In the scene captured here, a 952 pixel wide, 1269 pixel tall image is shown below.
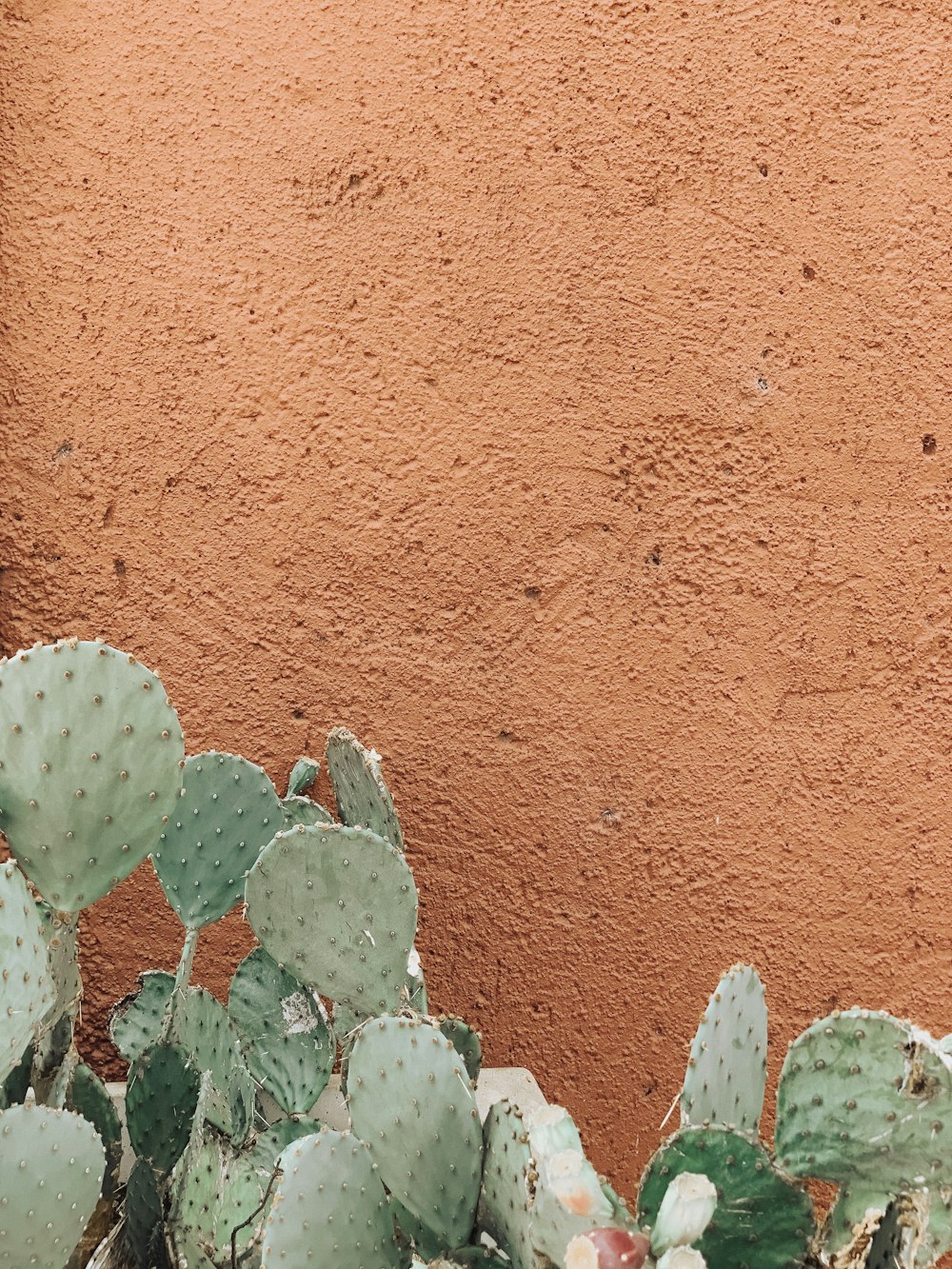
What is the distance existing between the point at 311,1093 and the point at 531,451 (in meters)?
0.94

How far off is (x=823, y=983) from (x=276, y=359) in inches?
48.9

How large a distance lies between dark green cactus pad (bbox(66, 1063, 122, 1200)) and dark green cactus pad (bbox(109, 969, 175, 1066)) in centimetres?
19

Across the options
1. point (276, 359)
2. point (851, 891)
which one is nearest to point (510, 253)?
point (276, 359)

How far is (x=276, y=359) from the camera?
178cm

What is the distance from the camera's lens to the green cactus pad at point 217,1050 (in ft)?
A: 4.58

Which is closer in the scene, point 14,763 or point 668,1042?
point 14,763

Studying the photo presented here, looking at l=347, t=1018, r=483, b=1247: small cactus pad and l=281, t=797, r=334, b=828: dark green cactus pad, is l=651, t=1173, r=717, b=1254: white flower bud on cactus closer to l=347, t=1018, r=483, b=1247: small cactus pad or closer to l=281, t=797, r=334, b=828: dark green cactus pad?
l=347, t=1018, r=483, b=1247: small cactus pad

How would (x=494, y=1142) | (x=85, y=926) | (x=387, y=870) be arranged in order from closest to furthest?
A: (x=494, y=1142), (x=387, y=870), (x=85, y=926)

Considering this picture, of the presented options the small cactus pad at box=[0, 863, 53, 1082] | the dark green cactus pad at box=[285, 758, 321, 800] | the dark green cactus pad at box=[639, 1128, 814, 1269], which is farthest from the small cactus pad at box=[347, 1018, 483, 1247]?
the dark green cactus pad at box=[285, 758, 321, 800]

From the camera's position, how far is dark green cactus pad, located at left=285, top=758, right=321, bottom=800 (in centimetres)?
171

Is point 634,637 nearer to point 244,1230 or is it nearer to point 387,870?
point 387,870

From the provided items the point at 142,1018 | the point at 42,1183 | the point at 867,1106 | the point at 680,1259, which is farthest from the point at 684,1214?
the point at 142,1018

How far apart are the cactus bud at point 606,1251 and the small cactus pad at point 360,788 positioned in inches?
30.9

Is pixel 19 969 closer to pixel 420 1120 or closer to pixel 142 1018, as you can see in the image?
pixel 420 1120
